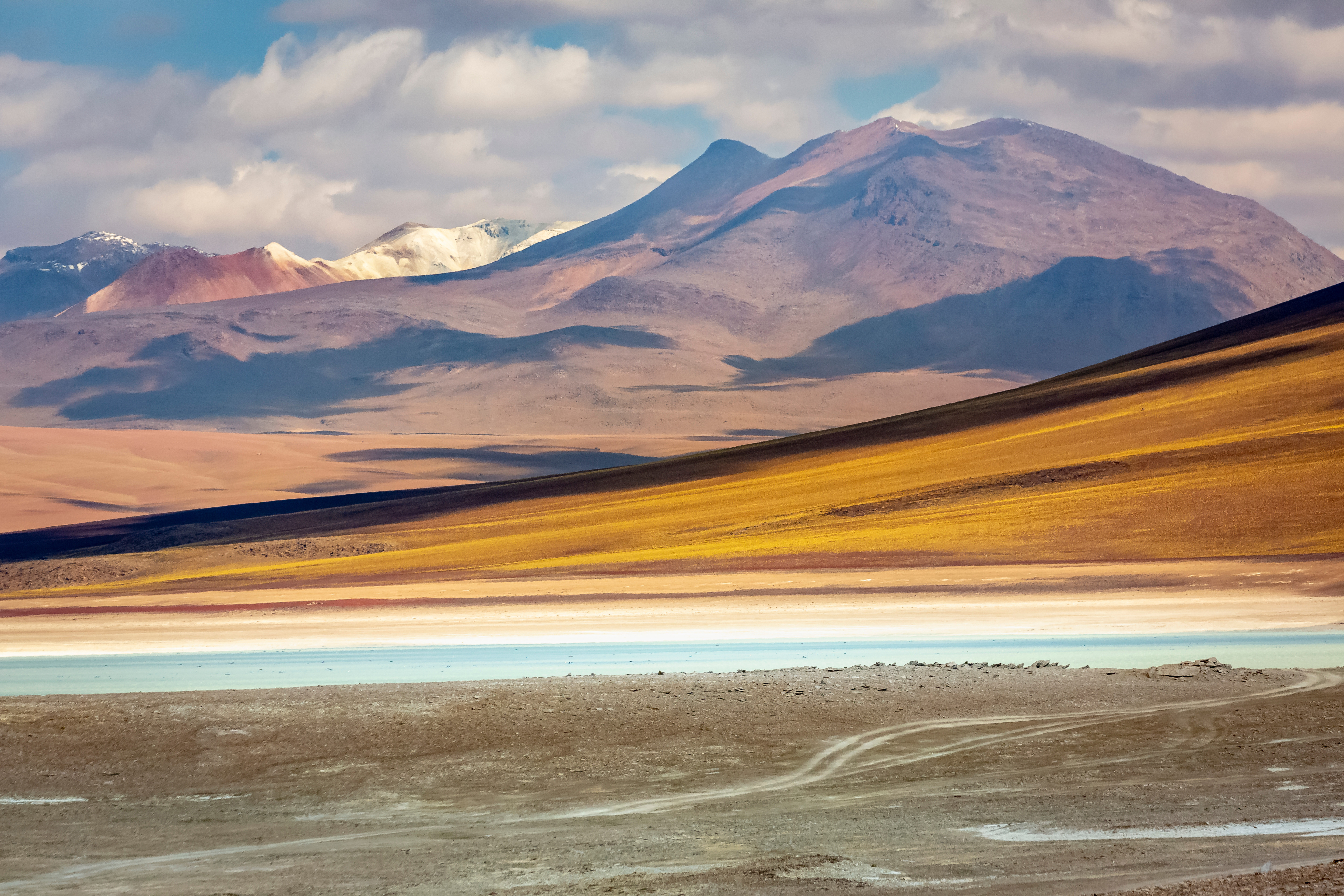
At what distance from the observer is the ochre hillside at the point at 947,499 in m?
37.7

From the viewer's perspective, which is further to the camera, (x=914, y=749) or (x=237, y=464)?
(x=237, y=464)

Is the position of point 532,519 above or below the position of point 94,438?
below

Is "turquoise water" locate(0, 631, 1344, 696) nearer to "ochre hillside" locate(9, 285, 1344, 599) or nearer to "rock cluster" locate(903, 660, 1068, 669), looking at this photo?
"rock cluster" locate(903, 660, 1068, 669)

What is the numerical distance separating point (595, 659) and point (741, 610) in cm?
760

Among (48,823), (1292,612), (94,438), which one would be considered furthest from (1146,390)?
(94,438)

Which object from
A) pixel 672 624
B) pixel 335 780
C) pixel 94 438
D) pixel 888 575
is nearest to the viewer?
pixel 335 780

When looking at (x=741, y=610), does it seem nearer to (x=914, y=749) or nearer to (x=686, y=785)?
(x=914, y=749)

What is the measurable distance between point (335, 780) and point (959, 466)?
4281 cm

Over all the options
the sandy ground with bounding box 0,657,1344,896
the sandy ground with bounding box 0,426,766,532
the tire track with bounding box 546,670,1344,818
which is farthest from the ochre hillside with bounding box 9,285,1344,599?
the sandy ground with bounding box 0,426,766,532

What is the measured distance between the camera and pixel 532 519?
58.2 metres

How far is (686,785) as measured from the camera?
11891mm

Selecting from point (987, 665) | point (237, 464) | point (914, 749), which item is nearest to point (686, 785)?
point (914, 749)

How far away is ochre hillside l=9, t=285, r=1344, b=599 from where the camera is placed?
3766 cm

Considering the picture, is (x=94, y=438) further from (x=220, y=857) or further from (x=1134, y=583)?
(x=220, y=857)
